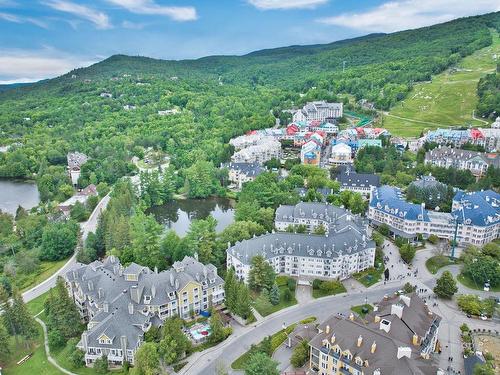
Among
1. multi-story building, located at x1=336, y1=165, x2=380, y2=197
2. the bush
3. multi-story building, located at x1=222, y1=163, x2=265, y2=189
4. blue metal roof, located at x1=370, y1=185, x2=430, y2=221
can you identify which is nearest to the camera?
the bush

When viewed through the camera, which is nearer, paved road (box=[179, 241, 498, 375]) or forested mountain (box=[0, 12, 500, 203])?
paved road (box=[179, 241, 498, 375])

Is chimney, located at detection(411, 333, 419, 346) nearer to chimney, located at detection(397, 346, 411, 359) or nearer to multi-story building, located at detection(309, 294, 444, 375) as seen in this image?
multi-story building, located at detection(309, 294, 444, 375)

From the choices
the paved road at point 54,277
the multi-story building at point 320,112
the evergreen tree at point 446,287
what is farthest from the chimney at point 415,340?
the multi-story building at point 320,112

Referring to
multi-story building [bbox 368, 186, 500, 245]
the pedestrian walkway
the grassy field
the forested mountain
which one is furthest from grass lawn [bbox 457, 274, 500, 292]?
the grassy field

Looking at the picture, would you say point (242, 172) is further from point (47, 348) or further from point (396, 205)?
point (47, 348)

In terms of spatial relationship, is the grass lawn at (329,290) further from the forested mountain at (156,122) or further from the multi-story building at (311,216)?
the forested mountain at (156,122)

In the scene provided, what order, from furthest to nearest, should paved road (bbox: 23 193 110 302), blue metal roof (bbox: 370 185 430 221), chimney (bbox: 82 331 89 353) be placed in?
1. blue metal roof (bbox: 370 185 430 221)
2. paved road (bbox: 23 193 110 302)
3. chimney (bbox: 82 331 89 353)

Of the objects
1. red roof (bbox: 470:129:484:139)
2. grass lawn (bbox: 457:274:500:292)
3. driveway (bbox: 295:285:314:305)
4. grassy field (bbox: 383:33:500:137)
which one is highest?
grassy field (bbox: 383:33:500:137)

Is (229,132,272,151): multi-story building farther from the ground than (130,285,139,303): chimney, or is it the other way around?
(229,132,272,151): multi-story building
